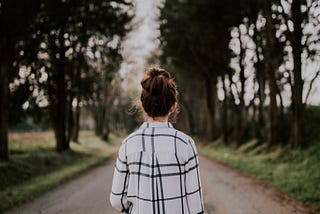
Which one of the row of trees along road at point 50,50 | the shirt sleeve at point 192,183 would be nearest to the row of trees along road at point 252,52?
the row of trees along road at point 50,50

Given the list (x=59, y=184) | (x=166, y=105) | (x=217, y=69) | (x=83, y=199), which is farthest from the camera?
(x=217, y=69)

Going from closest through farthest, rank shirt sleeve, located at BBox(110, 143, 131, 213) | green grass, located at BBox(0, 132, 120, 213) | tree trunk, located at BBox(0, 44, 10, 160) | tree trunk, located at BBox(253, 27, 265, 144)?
shirt sleeve, located at BBox(110, 143, 131, 213) < green grass, located at BBox(0, 132, 120, 213) < tree trunk, located at BBox(0, 44, 10, 160) < tree trunk, located at BBox(253, 27, 265, 144)

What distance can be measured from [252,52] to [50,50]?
40.9ft

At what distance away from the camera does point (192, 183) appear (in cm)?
251

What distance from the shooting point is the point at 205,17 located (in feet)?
73.4

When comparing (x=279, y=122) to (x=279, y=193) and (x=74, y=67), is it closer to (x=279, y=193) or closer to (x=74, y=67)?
(x=279, y=193)

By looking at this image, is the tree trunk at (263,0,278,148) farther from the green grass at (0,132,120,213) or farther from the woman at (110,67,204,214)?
the woman at (110,67,204,214)

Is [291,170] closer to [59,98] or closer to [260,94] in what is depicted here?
[260,94]

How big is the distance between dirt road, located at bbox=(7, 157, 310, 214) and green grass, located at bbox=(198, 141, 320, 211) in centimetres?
42

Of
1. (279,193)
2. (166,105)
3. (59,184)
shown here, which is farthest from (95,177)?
(166,105)

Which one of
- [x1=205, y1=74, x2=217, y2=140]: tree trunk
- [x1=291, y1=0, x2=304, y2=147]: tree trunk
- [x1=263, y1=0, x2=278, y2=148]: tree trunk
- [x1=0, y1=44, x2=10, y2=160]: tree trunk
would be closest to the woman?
[x1=0, y1=44, x2=10, y2=160]: tree trunk

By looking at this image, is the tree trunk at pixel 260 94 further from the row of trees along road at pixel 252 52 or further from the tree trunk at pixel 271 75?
the tree trunk at pixel 271 75

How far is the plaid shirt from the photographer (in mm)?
2426

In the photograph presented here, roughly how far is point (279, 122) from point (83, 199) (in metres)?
12.5
